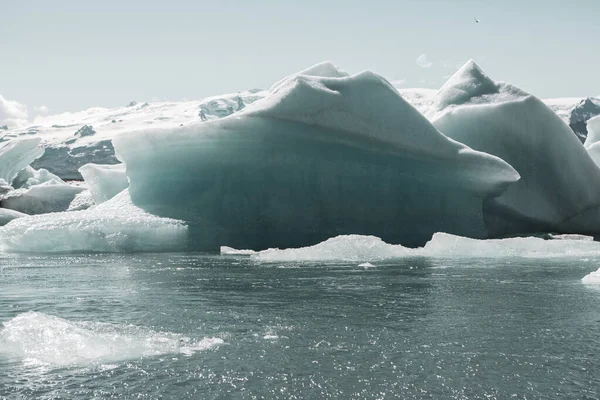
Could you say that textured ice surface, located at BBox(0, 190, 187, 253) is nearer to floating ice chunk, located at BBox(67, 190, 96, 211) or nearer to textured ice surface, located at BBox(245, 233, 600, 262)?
textured ice surface, located at BBox(245, 233, 600, 262)

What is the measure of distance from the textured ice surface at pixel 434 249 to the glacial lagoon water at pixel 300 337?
3.86 meters

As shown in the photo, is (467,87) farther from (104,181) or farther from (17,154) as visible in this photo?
(17,154)

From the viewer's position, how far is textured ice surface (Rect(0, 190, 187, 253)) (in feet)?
57.2

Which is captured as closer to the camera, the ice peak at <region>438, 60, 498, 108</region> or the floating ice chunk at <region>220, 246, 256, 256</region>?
the floating ice chunk at <region>220, 246, 256, 256</region>

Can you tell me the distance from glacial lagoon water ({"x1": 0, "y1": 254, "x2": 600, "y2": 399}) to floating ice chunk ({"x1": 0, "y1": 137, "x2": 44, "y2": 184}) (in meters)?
26.9

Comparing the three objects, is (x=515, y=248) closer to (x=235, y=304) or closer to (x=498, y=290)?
(x=498, y=290)

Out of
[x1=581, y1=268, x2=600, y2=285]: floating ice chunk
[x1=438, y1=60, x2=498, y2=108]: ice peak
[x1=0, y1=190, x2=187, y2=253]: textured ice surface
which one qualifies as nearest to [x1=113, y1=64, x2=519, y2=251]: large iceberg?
[x1=0, y1=190, x2=187, y2=253]: textured ice surface

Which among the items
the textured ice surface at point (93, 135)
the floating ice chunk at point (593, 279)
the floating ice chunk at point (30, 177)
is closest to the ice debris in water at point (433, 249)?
the floating ice chunk at point (593, 279)

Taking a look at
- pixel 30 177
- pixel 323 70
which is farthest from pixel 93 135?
pixel 323 70

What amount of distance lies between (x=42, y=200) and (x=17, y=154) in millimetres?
8003

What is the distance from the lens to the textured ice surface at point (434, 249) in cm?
1608

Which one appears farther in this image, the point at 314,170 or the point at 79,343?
the point at 314,170

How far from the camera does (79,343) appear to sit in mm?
6285

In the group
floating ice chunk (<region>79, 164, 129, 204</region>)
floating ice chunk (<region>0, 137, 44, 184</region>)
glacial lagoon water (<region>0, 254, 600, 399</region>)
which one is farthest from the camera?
floating ice chunk (<region>0, 137, 44, 184</region>)
